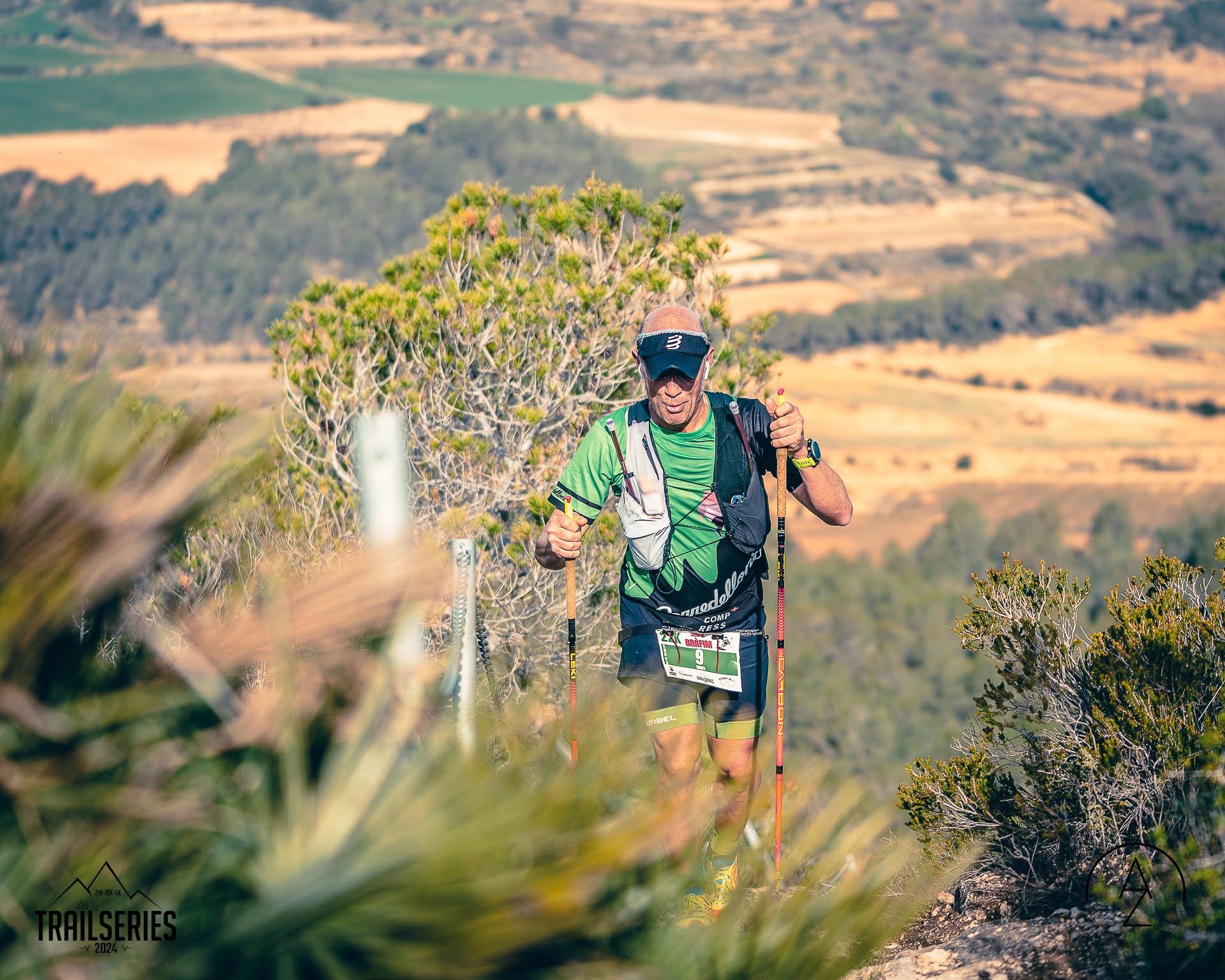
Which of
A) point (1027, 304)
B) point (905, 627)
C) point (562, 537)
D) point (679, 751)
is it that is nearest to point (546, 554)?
point (562, 537)

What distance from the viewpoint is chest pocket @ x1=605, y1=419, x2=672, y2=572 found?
386 centimetres

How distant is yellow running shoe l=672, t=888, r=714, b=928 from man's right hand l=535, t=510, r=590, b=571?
1.31 meters

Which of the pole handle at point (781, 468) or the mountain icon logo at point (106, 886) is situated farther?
the pole handle at point (781, 468)

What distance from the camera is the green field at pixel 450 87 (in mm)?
75750

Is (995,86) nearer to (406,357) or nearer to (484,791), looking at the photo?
(406,357)

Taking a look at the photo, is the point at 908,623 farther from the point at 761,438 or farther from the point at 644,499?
the point at 644,499

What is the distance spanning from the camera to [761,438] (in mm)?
3947

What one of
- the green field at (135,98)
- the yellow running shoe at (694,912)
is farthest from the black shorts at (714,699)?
the green field at (135,98)

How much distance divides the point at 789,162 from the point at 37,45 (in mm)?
40582

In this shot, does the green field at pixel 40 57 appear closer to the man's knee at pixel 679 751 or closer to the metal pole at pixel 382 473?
the man's knee at pixel 679 751

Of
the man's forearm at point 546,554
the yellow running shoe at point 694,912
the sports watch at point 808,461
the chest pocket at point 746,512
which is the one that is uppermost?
the sports watch at point 808,461

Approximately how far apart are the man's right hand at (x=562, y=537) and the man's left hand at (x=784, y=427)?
1.98 ft

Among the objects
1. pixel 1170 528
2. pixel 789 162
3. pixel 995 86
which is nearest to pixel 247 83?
pixel 789 162

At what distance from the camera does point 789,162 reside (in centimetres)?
7238
